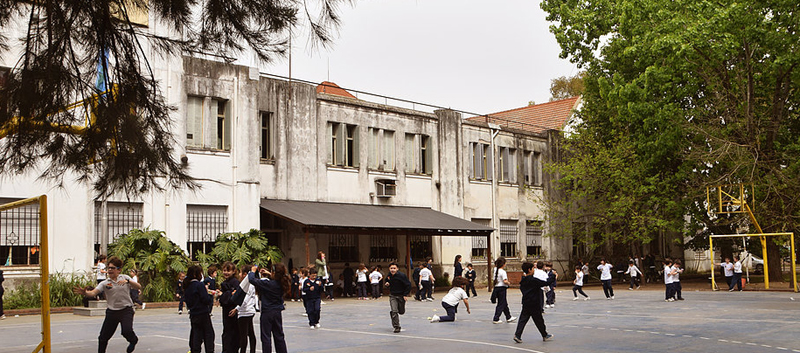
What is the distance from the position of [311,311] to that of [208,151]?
1339cm

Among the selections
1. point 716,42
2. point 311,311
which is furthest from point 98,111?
point 716,42

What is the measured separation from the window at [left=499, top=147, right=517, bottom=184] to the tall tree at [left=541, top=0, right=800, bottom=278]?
604 cm

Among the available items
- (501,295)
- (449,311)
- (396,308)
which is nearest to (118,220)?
(449,311)

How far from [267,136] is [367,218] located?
510 cm

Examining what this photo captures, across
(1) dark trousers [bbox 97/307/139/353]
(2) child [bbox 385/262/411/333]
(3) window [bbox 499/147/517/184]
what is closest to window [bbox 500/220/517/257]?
(3) window [bbox 499/147/517/184]

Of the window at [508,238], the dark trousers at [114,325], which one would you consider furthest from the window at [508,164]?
the dark trousers at [114,325]

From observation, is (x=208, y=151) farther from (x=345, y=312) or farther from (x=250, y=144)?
(x=345, y=312)

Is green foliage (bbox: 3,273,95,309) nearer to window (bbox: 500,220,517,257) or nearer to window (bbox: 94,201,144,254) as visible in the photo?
window (bbox: 94,201,144,254)

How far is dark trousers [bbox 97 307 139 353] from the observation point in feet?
43.4

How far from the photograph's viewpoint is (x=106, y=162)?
33.7 ft

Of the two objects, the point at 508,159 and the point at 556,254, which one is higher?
the point at 508,159

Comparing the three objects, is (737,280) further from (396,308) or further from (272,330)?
(272,330)

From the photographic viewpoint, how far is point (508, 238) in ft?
144

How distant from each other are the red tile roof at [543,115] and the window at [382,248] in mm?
→ 13705
